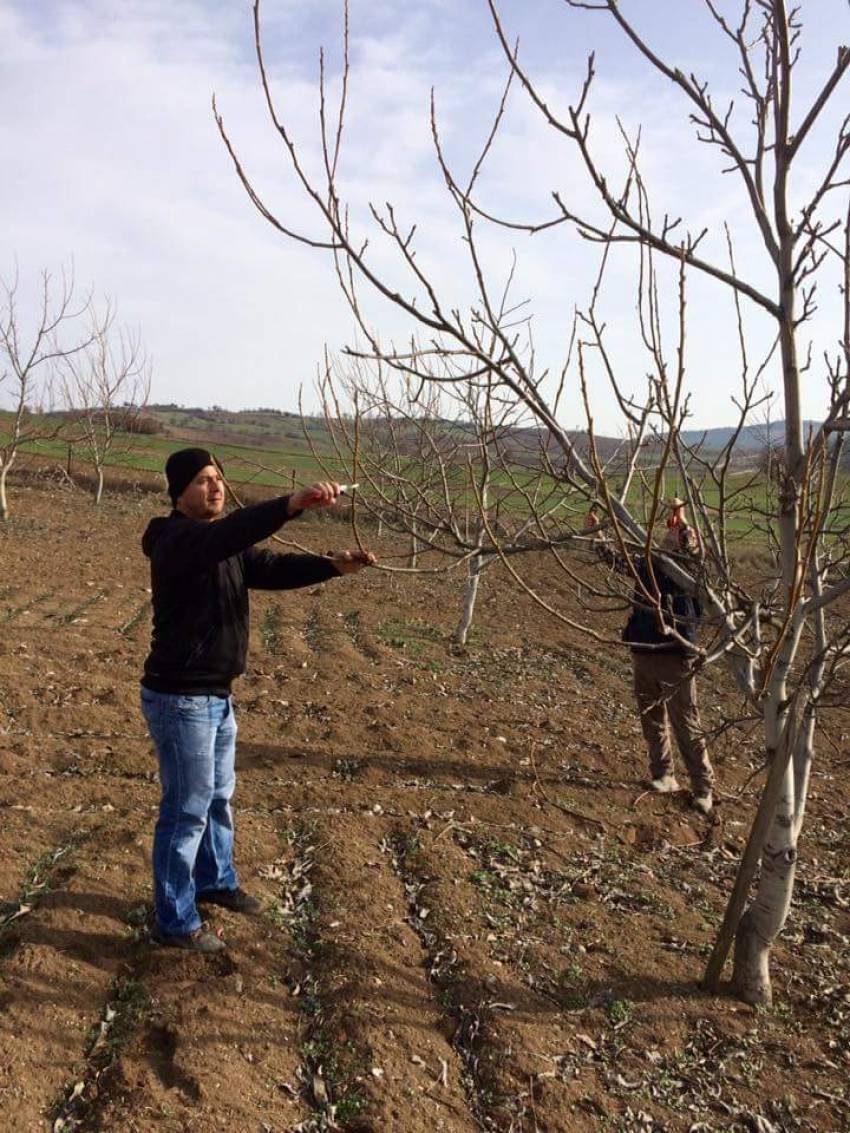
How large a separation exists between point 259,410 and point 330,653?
79552 millimetres

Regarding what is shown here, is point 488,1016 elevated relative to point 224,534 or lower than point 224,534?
lower

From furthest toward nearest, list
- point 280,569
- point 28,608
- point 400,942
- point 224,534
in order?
point 28,608
point 400,942
point 280,569
point 224,534

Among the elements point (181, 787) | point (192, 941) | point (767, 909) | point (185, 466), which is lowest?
point (192, 941)

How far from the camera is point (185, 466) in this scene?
127 inches

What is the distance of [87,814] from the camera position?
4.51m

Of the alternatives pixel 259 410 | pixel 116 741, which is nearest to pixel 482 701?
pixel 116 741

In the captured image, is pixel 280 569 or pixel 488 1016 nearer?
pixel 488 1016

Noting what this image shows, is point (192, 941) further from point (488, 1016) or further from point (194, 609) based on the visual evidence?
point (194, 609)

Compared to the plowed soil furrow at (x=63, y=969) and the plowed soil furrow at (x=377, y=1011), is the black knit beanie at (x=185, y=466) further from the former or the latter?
the plowed soil furrow at (x=377, y=1011)

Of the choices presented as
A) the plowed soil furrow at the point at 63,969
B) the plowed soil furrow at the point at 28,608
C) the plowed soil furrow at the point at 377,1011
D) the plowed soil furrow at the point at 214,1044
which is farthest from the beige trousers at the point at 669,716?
the plowed soil furrow at the point at 28,608

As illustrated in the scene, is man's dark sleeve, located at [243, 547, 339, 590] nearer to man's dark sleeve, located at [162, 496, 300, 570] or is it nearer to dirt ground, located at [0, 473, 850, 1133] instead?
man's dark sleeve, located at [162, 496, 300, 570]

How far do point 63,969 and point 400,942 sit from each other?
4.26 ft

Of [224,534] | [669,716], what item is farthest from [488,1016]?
[669,716]

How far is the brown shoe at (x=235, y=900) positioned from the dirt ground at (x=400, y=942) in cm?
6
